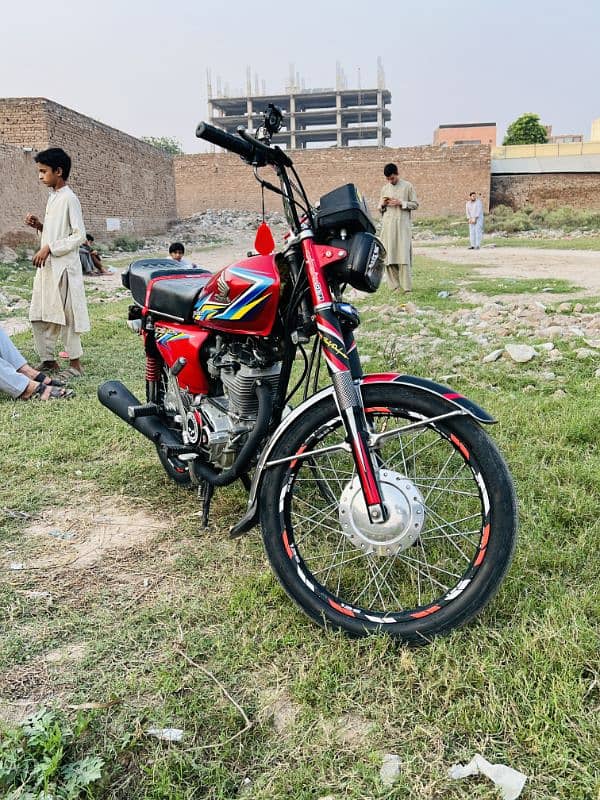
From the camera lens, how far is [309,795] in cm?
158

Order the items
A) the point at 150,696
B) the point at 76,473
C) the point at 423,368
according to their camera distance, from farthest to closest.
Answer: the point at 423,368
the point at 76,473
the point at 150,696

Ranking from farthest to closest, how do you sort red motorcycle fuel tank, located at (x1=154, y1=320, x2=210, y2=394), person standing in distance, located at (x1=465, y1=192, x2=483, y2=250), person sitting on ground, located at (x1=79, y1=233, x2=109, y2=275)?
person standing in distance, located at (x1=465, y1=192, x2=483, y2=250) → person sitting on ground, located at (x1=79, y1=233, x2=109, y2=275) → red motorcycle fuel tank, located at (x1=154, y1=320, x2=210, y2=394)

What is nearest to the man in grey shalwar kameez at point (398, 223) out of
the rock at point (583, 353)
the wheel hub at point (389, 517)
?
the rock at point (583, 353)

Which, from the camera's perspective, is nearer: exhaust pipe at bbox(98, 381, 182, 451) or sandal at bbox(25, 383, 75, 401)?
exhaust pipe at bbox(98, 381, 182, 451)

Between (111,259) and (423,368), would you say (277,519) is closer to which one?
(423,368)

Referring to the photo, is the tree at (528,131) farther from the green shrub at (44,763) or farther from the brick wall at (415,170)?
the green shrub at (44,763)

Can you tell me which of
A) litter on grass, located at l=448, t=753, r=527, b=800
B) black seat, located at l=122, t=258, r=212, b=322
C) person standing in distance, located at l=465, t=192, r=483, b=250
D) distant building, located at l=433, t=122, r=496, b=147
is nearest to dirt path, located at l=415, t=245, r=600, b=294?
person standing in distance, located at l=465, t=192, r=483, b=250

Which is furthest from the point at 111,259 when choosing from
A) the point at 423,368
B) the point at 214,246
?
the point at 423,368

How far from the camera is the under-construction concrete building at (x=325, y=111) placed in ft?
249

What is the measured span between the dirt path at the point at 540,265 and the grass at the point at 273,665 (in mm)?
7858

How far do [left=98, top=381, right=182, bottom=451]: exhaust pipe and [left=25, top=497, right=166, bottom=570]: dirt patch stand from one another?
0.38 metres

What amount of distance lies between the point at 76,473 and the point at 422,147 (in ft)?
122

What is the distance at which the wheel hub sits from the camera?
2051 mm

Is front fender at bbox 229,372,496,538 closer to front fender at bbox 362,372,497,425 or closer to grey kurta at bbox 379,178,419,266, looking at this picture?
front fender at bbox 362,372,497,425
